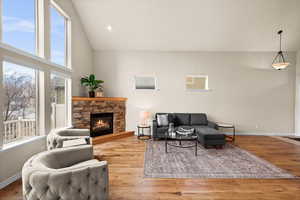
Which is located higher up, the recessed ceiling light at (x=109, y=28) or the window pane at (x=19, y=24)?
the recessed ceiling light at (x=109, y=28)

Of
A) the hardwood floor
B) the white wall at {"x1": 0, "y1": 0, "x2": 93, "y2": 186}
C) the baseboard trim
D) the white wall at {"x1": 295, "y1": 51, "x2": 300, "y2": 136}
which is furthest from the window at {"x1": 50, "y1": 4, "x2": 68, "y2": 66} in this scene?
the white wall at {"x1": 295, "y1": 51, "x2": 300, "y2": 136}

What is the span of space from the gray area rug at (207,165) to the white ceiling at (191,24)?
3.73m

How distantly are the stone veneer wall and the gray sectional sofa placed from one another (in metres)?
1.33

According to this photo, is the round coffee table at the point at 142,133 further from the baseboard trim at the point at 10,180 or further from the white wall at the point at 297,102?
the white wall at the point at 297,102

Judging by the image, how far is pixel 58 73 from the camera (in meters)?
3.58

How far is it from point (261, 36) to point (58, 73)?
6.45 meters

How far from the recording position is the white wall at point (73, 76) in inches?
90.6

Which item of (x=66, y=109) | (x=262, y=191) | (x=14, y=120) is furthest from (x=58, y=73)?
(x=262, y=191)

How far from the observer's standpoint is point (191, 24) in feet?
14.9

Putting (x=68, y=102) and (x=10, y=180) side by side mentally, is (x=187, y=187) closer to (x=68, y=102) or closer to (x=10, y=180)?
(x=10, y=180)

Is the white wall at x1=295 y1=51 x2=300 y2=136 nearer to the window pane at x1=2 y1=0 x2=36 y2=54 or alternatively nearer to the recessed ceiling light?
the recessed ceiling light

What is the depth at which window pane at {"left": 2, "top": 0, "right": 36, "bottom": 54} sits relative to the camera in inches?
95.6

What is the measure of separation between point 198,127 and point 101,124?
10.9 feet

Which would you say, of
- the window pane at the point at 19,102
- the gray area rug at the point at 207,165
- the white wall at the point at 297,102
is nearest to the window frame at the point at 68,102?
the window pane at the point at 19,102
